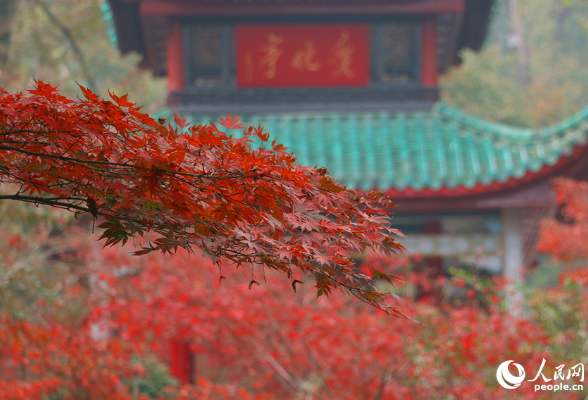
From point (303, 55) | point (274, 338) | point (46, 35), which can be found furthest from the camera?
point (46, 35)

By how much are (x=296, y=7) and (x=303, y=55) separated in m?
0.64

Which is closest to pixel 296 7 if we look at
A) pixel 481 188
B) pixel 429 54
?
pixel 429 54

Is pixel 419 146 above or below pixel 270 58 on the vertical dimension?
below

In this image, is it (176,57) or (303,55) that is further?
(176,57)

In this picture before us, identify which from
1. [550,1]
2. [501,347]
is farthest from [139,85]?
[550,1]

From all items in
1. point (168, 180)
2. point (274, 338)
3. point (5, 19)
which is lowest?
point (168, 180)

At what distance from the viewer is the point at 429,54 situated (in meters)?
8.91

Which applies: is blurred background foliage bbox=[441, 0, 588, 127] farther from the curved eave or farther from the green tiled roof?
the curved eave

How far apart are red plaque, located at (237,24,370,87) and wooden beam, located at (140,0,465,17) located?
0.35 m

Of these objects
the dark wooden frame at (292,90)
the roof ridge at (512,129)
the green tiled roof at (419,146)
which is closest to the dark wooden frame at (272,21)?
the dark wooden frame at (292,90)

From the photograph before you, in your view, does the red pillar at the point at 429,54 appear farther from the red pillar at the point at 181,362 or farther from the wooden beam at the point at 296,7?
the red pillar at the point at 181,362

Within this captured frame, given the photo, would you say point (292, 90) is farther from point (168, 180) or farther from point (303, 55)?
point (168, 180)

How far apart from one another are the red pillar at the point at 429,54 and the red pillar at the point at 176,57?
10.6 feet

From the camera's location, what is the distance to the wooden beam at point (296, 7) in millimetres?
8498
